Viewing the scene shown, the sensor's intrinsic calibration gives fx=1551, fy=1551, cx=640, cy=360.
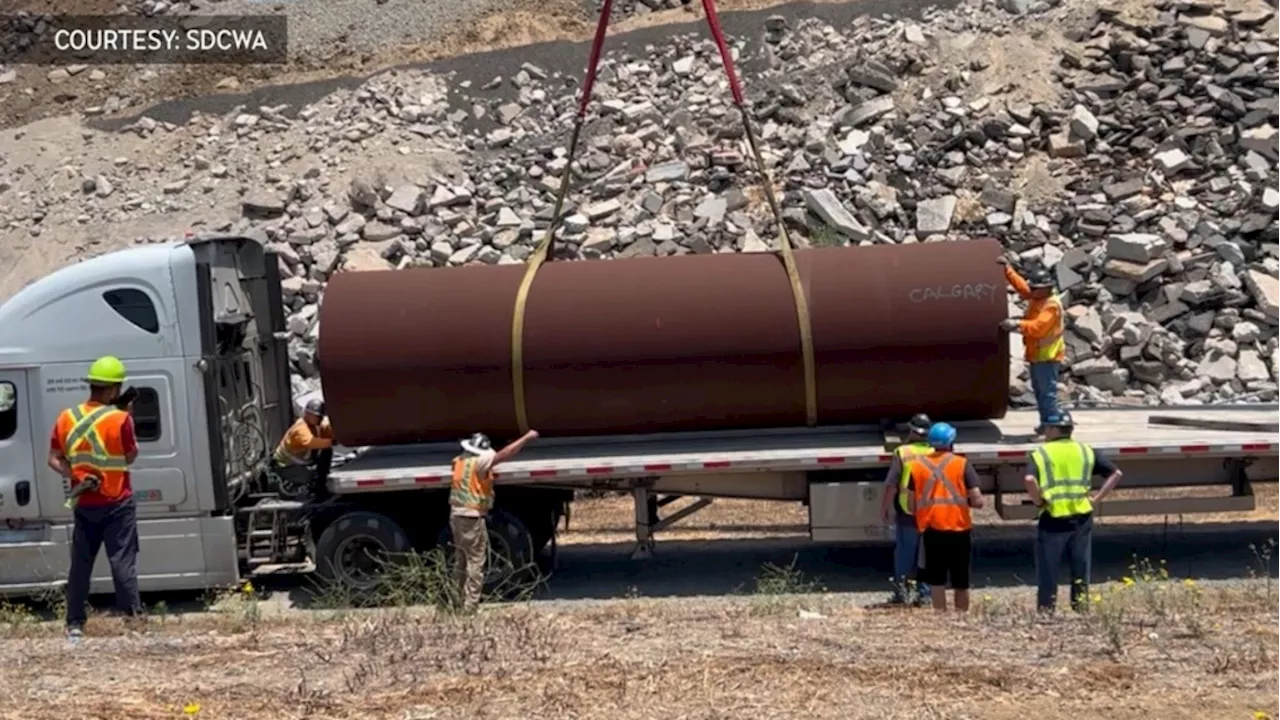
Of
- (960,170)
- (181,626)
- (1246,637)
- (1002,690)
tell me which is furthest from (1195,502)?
(960,170)

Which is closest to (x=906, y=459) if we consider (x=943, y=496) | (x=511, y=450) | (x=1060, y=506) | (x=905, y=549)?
(x=943, y=496)

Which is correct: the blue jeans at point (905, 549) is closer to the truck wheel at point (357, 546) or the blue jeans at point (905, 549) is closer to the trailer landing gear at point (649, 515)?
the trailer landing gear at point (649, 515)

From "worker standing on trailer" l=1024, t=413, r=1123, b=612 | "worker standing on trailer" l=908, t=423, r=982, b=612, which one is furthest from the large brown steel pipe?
"worker standing on trailer" l=1024, t=413, r=1123, b=612

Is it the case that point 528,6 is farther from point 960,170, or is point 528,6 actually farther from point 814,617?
point 814,617

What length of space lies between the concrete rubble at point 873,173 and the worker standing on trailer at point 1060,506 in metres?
8.10

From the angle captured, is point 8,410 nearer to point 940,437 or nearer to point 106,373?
point 106,373

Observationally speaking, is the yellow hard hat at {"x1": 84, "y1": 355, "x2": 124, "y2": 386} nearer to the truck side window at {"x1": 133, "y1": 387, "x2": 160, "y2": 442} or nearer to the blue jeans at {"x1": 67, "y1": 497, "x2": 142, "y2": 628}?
the blue jeans at {"x1": 67, "y1": 497, "x2": 142, "y2": 628}

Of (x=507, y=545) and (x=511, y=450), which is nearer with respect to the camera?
(x=511, y=450)

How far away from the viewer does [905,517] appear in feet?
36.8

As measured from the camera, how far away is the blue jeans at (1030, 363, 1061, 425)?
1238 cm

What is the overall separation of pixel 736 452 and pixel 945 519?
2418 millimetres

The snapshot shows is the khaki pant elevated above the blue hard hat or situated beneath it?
situated beneath

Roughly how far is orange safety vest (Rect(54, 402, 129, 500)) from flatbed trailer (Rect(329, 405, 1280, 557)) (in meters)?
2.41

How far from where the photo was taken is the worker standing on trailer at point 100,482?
32.9 feet
